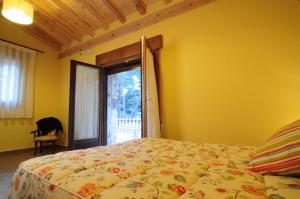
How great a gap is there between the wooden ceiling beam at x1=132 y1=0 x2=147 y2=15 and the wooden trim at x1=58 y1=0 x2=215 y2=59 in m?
0.11

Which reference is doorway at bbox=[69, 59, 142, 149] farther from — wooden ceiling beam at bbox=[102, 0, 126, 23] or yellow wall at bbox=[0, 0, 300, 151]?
yellow wall at bbox=[0, 0, 300, 151]

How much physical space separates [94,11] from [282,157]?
366 cm

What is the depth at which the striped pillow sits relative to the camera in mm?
769

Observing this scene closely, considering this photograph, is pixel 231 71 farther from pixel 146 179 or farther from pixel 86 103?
pixel 86 103

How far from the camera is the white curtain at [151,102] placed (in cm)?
276

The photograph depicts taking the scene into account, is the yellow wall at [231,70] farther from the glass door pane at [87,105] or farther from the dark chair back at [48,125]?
the dark chair back at [48,125]

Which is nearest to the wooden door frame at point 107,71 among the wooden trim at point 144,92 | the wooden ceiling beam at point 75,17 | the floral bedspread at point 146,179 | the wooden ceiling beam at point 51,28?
the wooden trim at point 144,92

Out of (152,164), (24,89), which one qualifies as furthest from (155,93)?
(24,89)

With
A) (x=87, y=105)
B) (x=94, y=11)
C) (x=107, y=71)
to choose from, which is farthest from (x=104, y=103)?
(x=94, y=11)

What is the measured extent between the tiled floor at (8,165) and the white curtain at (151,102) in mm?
1830

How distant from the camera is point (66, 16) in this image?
3.70 metres

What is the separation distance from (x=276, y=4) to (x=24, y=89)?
15.9ft

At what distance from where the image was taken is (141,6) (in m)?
3.14

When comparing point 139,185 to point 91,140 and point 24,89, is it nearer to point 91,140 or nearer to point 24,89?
point 91,140
